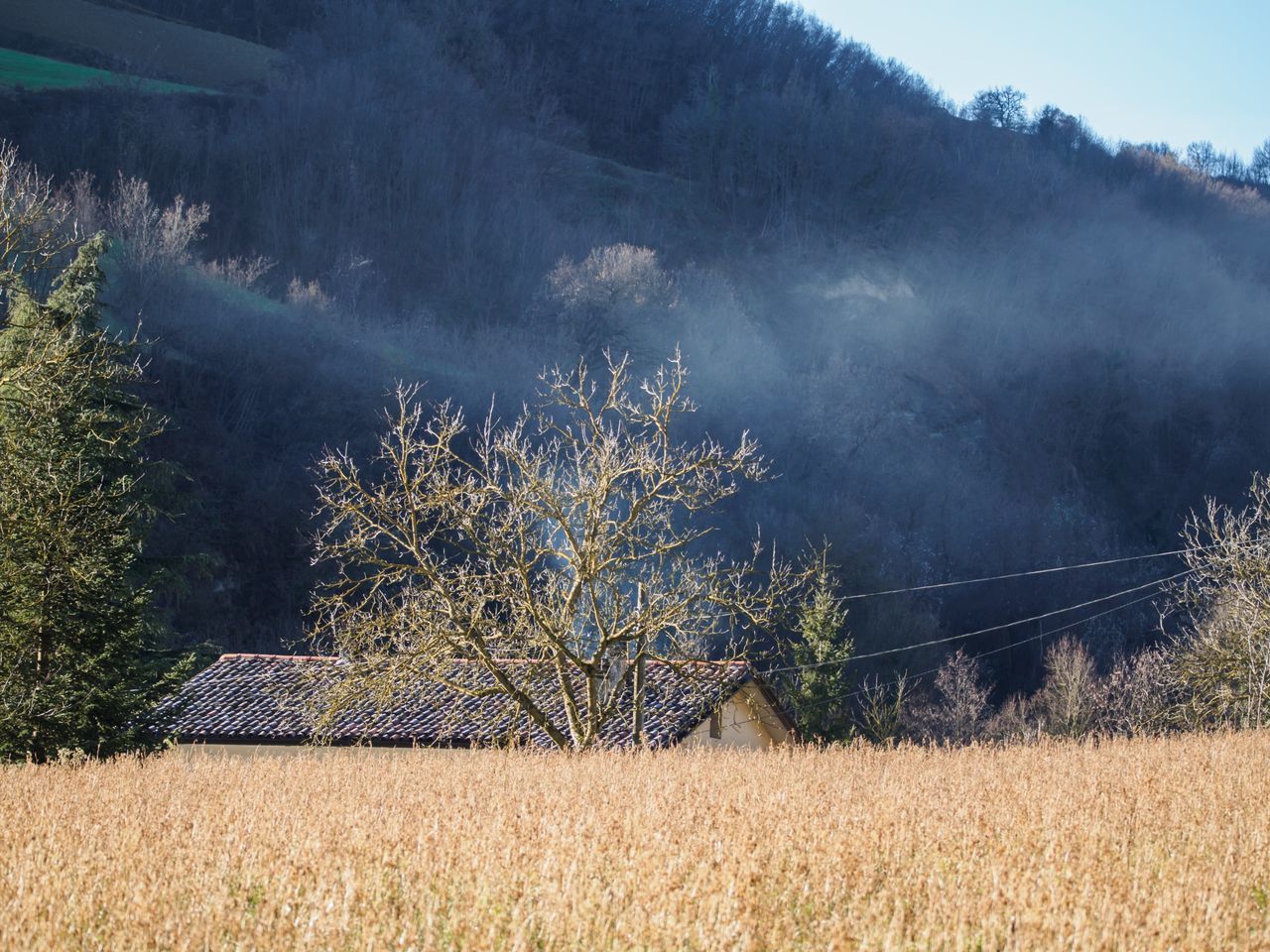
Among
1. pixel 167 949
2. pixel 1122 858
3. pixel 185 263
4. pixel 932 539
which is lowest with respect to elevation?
pixel 932 539

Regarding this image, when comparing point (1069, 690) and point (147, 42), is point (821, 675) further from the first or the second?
point (147, 42)

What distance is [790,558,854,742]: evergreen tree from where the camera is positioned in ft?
130

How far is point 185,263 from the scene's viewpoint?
5528 cm

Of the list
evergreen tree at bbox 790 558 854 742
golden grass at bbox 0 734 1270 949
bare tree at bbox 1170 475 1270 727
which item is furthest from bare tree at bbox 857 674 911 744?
golden grass at bbox 0 734 1270 949

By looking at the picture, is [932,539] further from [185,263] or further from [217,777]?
[217,777]

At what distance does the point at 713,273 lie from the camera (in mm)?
76250

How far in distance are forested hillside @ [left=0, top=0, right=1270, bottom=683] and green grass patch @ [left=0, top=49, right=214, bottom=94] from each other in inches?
36.5

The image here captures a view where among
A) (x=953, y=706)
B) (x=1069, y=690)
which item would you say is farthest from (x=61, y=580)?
(x=1069, y=690)

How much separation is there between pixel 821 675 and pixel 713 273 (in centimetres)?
4059

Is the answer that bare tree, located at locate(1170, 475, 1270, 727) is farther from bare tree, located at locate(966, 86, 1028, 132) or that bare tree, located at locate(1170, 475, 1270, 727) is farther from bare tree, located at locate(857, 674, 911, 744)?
bare tree, located at locate(966, 86, 1028, 132)

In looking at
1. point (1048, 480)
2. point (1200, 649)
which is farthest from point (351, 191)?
point (1200, 649)

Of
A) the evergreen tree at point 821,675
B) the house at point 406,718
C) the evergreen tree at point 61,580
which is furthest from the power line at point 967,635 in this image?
the evergreen tree at point 61,580

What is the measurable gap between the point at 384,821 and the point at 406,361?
177 ft

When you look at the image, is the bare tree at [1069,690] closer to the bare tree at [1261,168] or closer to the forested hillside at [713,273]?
the forested hillside at [713,273]
